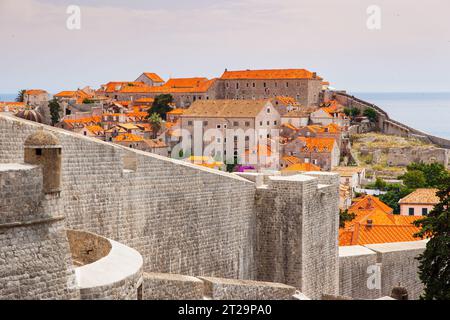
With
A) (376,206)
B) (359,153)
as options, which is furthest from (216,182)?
(359,153)

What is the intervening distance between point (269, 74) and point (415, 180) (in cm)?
3156

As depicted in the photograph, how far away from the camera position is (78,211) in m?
11.0

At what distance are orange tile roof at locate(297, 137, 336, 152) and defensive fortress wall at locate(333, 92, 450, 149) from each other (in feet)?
36.8

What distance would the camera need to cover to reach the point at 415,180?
4753cm

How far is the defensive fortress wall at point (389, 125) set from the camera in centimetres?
6631

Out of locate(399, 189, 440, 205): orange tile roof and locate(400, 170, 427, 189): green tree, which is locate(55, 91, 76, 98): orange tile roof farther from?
locate(399, 189, 440, 205): orange tile roof

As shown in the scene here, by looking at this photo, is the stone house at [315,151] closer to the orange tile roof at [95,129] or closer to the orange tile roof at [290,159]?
the orange tile roof at [290,159]

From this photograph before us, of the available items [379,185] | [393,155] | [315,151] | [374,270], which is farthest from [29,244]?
[393,155]

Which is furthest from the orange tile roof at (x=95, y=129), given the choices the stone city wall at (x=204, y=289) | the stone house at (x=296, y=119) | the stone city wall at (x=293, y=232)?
the stone city wall at (x=204, y=289)

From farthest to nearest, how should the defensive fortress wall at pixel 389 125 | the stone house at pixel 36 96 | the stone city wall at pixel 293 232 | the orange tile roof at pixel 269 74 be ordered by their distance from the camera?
1. the orange tile roof at pixel 269 74
2. the stone house at pixel 36 96
3. the defensive fortress wall at pixel 389 125
4. the stone city wall at pixel 293 232

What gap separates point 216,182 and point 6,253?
705 centimetres

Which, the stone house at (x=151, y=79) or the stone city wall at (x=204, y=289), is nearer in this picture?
the stone city wall at (x=204, y=289)

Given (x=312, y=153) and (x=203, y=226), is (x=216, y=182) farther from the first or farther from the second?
(x=312, y=153)

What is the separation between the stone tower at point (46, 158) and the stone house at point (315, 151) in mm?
49284
